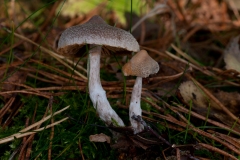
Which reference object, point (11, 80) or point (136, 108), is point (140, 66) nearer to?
point (136, 108)

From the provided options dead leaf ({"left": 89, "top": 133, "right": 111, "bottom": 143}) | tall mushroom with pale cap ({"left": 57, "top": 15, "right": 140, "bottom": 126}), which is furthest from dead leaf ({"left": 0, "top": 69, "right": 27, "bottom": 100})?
dead leaf ({"left": 89, "top": 133, "right": 111, "bottom": 143})

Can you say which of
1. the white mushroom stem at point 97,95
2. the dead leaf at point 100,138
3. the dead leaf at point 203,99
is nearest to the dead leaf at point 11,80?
the white mushroom stem at point 97,95

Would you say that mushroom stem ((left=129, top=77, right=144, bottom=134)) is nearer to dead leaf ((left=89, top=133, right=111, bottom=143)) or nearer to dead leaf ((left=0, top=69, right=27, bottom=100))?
dead leaf ((left=89, top=133, right=111, bottom=143))

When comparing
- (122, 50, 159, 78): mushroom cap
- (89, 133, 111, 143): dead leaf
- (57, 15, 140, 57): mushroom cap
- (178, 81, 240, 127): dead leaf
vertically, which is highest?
(57, 15, 140, 57): mushroom cap

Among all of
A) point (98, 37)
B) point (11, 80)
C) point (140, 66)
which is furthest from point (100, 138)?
point (11, 80)

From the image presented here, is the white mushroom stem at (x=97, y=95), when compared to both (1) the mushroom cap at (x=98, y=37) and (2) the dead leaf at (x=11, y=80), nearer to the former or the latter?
(1) the mushroom cap at (x=98, y=37)

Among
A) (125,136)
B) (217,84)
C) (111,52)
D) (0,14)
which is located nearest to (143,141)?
(125,136)

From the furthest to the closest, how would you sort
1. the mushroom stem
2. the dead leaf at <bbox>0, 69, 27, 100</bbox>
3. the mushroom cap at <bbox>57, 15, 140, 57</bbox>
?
the dead leaf at <bbox>0, 69, 27, 100</bbox>
the mushroom stem
the mushroom cap at <bbox>57, 15, 140, 57</bbox>

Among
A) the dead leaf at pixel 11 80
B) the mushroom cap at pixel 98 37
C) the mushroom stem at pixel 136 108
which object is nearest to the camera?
the mushroom cap at pixel 98 37
